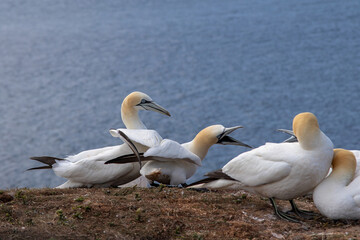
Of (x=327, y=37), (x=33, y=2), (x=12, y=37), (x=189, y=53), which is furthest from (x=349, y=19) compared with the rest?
(x=33, y=2)

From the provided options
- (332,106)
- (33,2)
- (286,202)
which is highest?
(33,2)

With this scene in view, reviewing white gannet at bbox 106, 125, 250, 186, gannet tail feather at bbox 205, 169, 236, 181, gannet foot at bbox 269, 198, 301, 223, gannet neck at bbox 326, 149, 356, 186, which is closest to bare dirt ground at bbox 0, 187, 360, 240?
gannet foot at bbox 269, 198, 301, 223

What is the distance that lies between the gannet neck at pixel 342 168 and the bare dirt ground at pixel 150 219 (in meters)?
0.37

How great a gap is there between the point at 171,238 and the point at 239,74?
16.6m

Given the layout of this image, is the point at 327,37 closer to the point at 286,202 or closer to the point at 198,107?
the point at 198,107

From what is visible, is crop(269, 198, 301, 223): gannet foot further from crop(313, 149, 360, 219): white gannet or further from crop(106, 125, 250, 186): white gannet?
crop(106, 125, 250, 186): white gannet

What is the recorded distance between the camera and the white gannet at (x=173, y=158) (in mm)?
6516

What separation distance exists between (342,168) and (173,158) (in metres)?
1.85

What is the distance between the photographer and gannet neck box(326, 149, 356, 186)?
5535 millimetres

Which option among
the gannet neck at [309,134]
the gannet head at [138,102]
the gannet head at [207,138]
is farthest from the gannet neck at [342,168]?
the gannet head at [138,102]

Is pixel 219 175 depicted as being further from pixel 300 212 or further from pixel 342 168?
pixel 342 168

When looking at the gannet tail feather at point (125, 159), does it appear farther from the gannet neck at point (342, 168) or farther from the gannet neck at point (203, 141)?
the gannet neck at point (342, 168)

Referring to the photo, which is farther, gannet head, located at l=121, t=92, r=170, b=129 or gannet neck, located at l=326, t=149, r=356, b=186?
gannet head, located at l=121, t=92, r=170, b=129

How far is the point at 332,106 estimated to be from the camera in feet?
58.5
